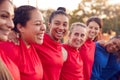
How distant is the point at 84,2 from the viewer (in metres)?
38.4

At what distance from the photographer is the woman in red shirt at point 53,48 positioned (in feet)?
11.3

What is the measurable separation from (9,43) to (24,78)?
308 millimetres

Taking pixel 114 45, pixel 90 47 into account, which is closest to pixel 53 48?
pixel 90 47

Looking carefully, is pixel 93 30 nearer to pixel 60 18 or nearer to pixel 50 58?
pixel 60 18

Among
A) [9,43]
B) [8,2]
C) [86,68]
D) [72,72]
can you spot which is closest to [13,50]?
[9,43]

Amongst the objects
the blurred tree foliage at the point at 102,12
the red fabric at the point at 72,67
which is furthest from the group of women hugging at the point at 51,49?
the blurred tree foliage at the point at 102,12

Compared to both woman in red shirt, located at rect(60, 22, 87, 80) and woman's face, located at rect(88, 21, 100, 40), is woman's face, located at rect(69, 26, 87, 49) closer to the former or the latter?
woman in red shirt, located at rect(60, 22, 87, 80)

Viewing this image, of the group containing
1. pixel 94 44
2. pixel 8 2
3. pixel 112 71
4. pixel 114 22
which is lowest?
pixel 114 22

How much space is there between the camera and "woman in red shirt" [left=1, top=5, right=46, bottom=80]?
2869mm

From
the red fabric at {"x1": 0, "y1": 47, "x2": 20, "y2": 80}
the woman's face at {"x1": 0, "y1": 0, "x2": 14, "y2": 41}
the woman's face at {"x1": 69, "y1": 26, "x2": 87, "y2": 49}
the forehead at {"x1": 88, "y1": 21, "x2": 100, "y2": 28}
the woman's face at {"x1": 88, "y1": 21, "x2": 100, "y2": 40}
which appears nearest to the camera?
the woman's face at {"x1": 0, "y1": 0, "x2": 14, "y2": 41}

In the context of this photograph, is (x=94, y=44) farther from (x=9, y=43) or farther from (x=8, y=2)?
(x=8, y=2)

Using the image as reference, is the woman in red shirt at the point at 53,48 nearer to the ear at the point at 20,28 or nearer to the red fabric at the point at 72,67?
the red fabric at the point at 72,67

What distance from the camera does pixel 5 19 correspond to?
95.7 inches

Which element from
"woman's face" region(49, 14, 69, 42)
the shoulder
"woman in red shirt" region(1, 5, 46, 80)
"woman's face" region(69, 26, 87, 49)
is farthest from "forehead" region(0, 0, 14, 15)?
"woman's face" region(69, 26, 87, 49)
